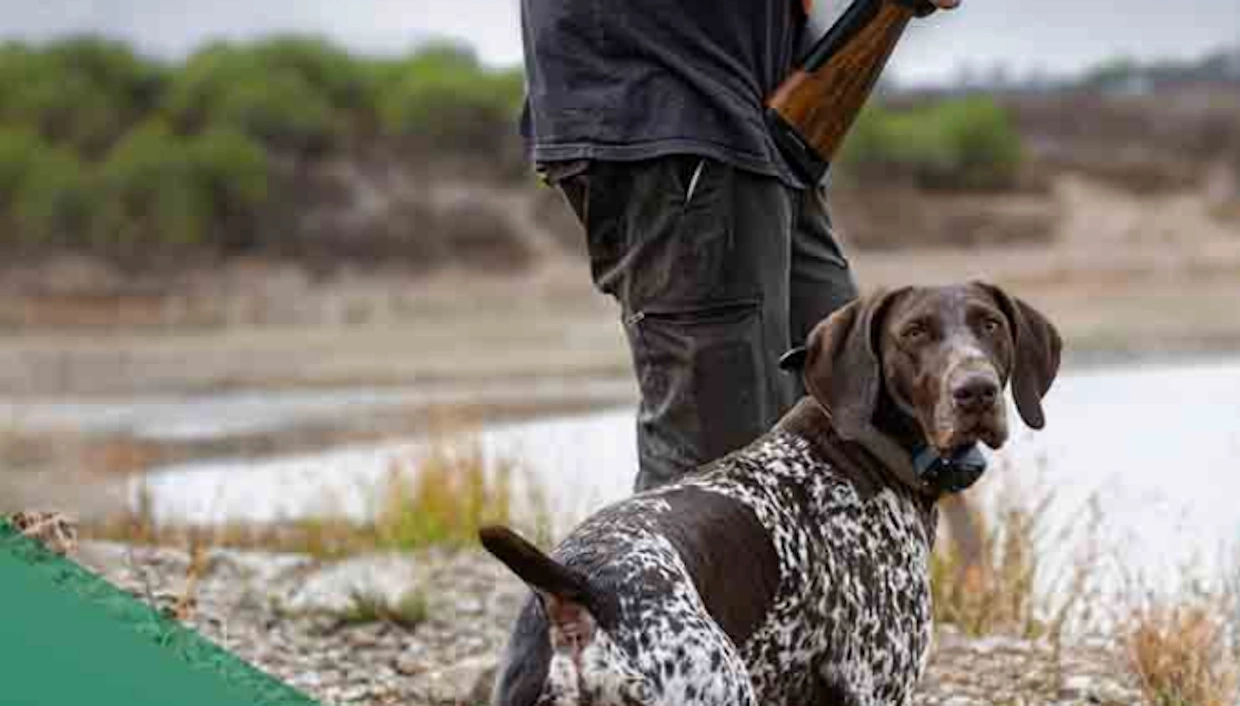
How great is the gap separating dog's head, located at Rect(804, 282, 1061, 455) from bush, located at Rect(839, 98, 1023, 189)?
33.0 meters

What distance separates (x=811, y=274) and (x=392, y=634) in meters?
2.53

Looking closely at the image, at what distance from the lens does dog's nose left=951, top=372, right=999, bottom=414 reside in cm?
413

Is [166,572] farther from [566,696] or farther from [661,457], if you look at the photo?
[566,696]

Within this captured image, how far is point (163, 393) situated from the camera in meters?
22.9

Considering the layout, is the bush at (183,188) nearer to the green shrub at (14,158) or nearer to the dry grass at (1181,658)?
the green shrub at (14,158)

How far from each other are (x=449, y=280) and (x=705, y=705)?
27.1 meters

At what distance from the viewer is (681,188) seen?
4.76 meters

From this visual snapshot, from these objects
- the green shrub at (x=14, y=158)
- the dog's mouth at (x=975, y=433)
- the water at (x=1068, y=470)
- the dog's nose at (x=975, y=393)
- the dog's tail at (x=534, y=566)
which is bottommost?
the water at (x=1068, y=470)

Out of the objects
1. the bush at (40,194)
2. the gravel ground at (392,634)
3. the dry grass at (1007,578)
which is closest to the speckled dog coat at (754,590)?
the gravel ground at (392,634)

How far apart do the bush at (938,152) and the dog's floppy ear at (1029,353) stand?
33.0 meters

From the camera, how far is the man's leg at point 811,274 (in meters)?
5.16

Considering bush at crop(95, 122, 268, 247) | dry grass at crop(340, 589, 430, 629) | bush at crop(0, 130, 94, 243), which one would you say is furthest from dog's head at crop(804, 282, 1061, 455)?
bush at crop(0, 130, 94, 243)

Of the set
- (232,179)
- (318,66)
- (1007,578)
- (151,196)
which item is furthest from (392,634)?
(318,66)

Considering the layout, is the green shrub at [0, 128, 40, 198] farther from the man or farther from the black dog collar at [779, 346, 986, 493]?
the black dog collar at [779, 346, 986, 493]
